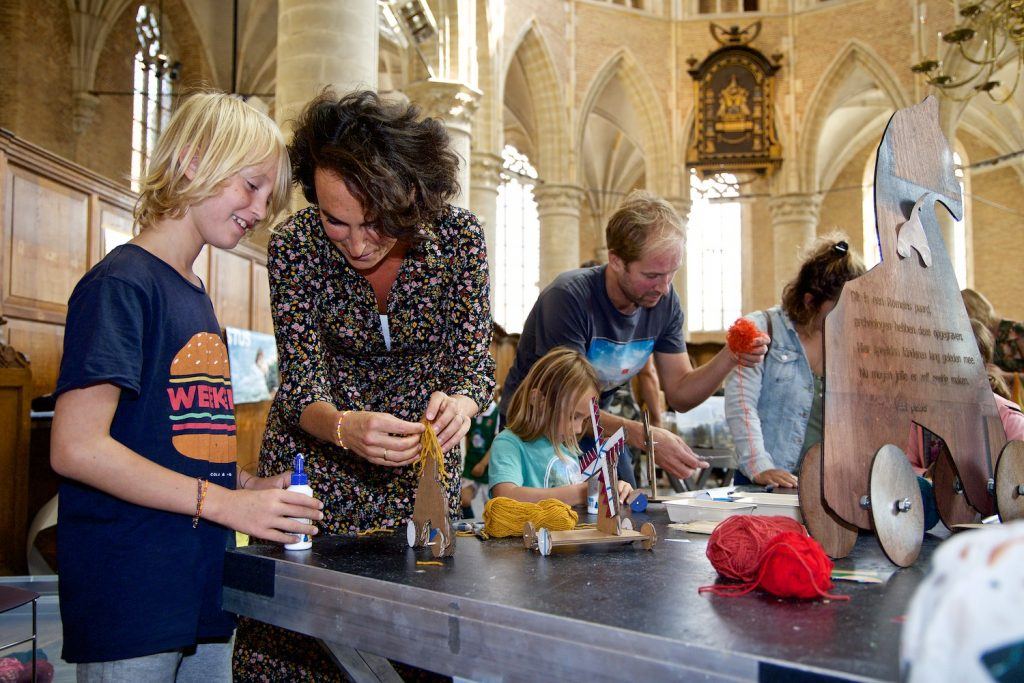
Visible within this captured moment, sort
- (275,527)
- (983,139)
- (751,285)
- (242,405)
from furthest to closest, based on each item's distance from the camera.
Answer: (751,285) → (983,139) → (242,405) → (275,527)

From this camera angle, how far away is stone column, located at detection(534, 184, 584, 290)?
16453 millimetres

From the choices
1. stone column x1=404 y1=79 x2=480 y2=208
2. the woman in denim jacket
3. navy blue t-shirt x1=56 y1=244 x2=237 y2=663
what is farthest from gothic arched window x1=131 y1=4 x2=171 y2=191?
navy blue t-shirt x1=56 y1=244 x2=237 y2=663

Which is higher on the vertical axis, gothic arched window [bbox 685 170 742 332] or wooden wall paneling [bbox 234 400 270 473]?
gothic arched window [bbox 685 170 742 332]

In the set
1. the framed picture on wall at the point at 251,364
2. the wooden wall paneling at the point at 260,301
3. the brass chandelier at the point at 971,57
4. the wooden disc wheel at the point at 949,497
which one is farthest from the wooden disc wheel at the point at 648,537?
the wooden wall paneling at the point at 260,301

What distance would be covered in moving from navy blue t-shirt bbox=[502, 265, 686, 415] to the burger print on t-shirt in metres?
1.36

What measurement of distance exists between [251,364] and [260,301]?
2502 millimetres

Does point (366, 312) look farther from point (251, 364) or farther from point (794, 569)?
point (251, 364)

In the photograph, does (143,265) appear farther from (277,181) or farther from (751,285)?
(751,285)

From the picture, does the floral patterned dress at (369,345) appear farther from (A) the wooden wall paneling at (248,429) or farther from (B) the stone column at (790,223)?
(B) the stone column at (790,223)

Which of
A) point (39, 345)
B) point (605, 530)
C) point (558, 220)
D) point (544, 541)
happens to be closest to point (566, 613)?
point (544, 541)

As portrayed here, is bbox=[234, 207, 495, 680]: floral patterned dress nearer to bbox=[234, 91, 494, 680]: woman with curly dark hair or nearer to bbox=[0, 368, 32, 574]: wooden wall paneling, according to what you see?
bbox=[234, 91, 494, 680]: woman with curly dark hair

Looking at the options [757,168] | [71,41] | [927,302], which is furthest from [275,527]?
[757,168]

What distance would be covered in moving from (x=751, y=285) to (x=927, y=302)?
833 inches

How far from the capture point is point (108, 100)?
13.9m
